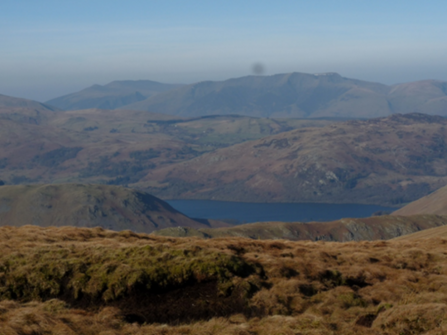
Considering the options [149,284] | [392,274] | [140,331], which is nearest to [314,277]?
[392,274]

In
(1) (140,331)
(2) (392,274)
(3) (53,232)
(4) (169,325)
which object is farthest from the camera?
(3) (53,232)

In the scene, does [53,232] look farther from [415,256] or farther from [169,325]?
[415,256]

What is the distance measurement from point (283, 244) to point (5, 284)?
19554mm

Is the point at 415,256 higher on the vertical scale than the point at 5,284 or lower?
lower

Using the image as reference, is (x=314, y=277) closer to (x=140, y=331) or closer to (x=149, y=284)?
(x=149, y=284)

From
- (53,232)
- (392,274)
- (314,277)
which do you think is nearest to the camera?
(314,277)

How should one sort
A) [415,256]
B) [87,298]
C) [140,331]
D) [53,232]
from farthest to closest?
[53,232] < [415,256] < [87,298] < [140,331]

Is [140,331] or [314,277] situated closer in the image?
[140,331]

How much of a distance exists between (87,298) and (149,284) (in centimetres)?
324

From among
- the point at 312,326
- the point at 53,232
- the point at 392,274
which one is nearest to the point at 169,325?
the point at 312,326

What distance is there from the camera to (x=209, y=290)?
87.9 feet

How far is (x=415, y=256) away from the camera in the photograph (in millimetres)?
35781

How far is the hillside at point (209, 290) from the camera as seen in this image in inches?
845

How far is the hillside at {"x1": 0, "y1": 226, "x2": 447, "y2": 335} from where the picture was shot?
21.5 meters
